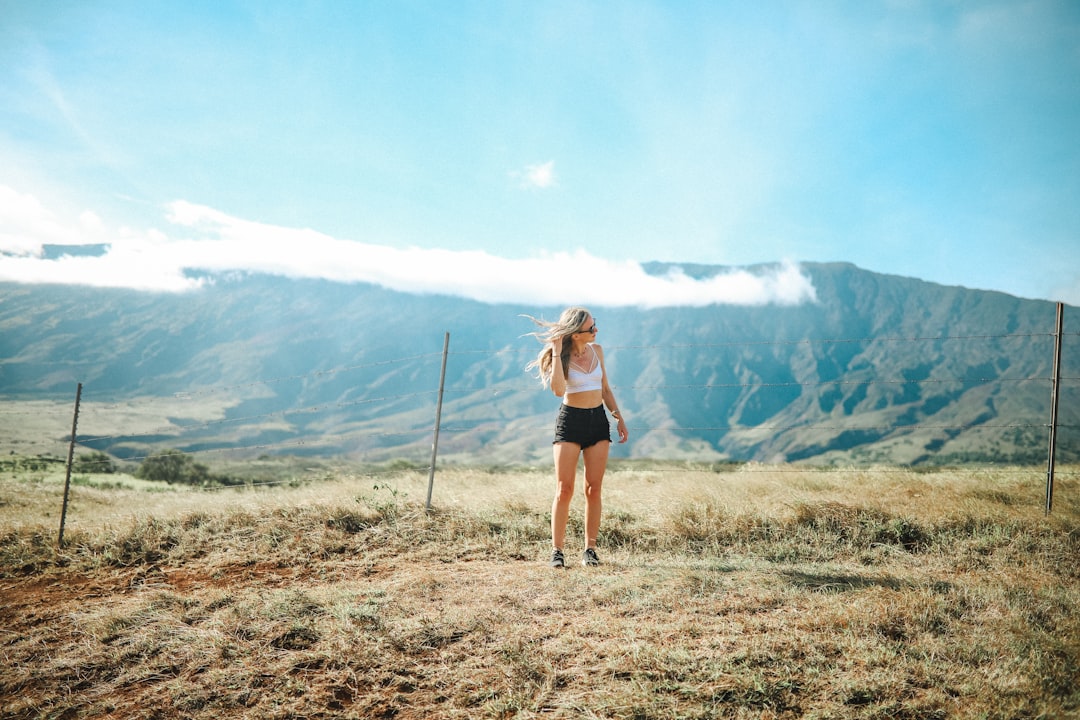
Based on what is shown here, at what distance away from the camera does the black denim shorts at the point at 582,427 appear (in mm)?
5172

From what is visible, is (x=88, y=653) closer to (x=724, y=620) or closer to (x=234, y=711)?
(x=234, y=711)

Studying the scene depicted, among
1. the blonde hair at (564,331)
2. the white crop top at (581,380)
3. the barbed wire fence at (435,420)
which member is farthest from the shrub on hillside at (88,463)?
the white crop top at (581,380)

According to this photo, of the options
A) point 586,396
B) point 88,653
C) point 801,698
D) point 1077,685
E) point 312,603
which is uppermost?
point 586,396

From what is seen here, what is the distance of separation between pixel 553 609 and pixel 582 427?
61.9 inches

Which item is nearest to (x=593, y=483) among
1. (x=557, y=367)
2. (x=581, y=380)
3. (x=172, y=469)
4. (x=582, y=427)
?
(x=582, y=427)

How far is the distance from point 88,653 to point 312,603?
4.85 ft

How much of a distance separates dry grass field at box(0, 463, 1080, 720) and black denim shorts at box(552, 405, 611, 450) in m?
1.14

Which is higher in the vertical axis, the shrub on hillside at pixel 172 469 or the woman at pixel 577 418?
the woman at pixel 577 418

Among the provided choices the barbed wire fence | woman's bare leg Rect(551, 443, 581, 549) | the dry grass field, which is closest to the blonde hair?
the barbed wire fence

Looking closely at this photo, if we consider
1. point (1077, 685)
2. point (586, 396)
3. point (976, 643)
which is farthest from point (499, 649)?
point (1077, 685)

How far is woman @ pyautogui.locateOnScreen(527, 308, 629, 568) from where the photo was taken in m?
5.17

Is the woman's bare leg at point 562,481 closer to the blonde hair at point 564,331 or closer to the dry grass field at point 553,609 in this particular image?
the dry grass field at point 553,609

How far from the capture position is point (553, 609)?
4207 millimetres

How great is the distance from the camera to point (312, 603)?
14.8ft
